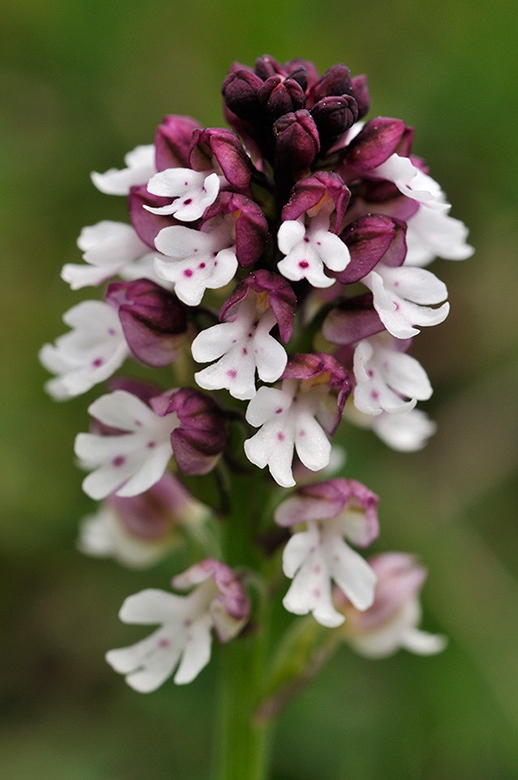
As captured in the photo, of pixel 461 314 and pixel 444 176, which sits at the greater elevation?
pixel 444 176

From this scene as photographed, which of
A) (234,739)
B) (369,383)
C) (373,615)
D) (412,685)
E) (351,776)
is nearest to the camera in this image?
(369,383)

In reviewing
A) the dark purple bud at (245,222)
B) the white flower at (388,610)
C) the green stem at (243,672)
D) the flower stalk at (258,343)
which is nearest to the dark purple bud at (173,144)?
the flower stalk at (258,343)

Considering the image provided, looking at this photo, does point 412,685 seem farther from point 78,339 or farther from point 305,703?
point 78,339

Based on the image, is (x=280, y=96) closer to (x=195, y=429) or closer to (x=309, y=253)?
(x=309, y=253)

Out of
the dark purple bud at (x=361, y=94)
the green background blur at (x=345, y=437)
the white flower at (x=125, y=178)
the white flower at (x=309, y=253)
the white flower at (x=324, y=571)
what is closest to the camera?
the white flower at (x=309, y=253)

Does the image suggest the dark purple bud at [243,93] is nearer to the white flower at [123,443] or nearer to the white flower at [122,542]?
the white flower at [123,443]

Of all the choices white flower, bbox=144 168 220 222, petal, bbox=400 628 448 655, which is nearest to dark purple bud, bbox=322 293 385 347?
white flower, bbox=144 168 220 222

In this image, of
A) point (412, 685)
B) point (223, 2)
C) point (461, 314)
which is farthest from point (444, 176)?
point (412, 685)

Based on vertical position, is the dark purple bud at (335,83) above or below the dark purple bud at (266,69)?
below
